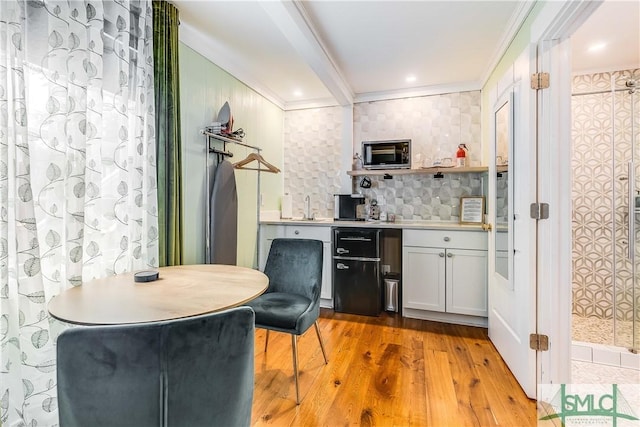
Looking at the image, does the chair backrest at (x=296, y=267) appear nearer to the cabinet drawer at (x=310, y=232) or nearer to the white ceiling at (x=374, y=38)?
the cabinet drawer at (x=310, y=232)

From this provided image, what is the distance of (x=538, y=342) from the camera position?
5.42 ft

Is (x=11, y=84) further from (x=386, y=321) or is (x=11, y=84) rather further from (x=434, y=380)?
(x=386, y=321)

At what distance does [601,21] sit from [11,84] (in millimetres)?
3263

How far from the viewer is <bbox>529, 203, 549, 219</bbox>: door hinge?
1.62 metres

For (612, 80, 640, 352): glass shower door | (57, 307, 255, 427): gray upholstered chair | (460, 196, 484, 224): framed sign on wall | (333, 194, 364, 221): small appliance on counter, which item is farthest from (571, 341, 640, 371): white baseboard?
(57, 307, 255, 427): gray upholstered chair

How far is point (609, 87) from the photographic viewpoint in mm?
2600

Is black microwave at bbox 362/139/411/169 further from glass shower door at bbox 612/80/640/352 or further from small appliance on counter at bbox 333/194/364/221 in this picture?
glass shower door at bbox 612/80/640/352

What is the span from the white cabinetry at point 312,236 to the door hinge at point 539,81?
80.5 inches

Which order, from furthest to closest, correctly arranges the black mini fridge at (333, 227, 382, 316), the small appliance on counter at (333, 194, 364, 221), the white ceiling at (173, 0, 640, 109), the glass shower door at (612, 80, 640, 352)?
1. the small appliance on counter at (333, 194, 364, 221)
2. the black mini fridge at (333, 227, 382, 316)
3. the glass shower door at (612, 80, 640, 352)
4. the white ceiling at (173, 0, 640, 109)

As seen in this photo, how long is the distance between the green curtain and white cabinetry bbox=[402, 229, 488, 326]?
2052mm

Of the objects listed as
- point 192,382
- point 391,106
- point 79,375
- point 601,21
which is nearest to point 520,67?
point 601,21

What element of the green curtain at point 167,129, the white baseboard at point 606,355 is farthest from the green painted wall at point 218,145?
the white baseboard at point 606,355

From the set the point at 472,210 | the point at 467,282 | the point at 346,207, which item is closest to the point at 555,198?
the point at 467,282

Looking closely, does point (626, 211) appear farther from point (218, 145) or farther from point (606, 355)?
point (218, 145)
